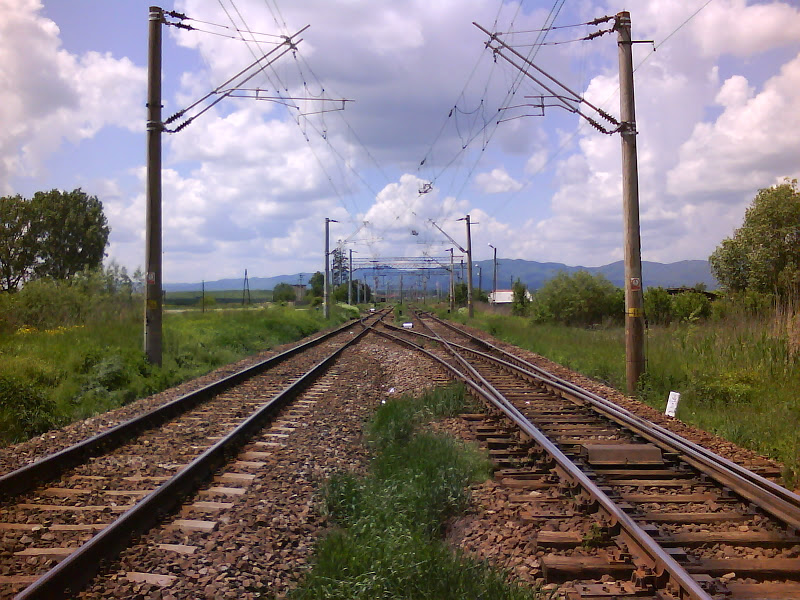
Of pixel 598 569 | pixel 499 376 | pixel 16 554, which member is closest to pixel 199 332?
pixel 499 376

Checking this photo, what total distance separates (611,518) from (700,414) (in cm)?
637

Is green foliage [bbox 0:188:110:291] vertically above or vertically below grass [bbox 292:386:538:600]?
above

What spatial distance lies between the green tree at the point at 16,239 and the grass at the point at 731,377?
1738 inches

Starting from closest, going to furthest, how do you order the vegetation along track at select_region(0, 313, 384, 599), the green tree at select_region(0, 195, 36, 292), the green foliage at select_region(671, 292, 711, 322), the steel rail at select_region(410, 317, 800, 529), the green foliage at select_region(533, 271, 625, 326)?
1. the vegetation along track at select_region(0, 313, 384, 599)
2. the steel rail at select_region(410, 317, 800, 529)
3. the green foliage at select_region(671, 292, 711, 322)
4. the green foliage at select_region(533, 271, 625, 326)
5. the green tree at select_region(0, 195, 36, 292)

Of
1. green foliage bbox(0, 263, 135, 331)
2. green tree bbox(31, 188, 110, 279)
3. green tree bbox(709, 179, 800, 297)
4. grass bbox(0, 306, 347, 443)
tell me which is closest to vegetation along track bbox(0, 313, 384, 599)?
grass bbox(0, 306, 347, 443)

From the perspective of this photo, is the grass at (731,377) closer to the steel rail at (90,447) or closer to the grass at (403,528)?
the grass at (403,528)

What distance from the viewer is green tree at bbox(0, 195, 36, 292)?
1983 inches

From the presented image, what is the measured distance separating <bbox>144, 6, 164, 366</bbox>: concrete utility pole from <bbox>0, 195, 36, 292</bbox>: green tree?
124 feet

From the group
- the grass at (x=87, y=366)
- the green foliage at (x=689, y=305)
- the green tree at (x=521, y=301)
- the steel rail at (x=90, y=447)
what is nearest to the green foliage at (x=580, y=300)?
the green foliage at (x=689, y=305)

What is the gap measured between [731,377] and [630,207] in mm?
3795

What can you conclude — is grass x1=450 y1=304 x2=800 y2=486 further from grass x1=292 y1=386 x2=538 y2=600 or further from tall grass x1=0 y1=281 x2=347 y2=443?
tall grass x1=0 y1=281 x2=347 y2=443

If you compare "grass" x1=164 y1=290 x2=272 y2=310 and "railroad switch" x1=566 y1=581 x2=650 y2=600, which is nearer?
"railroad switch" x1=566 y1=581 x2=650 y2=600

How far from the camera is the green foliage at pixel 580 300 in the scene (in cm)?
4262

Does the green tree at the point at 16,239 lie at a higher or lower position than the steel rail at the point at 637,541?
higher
